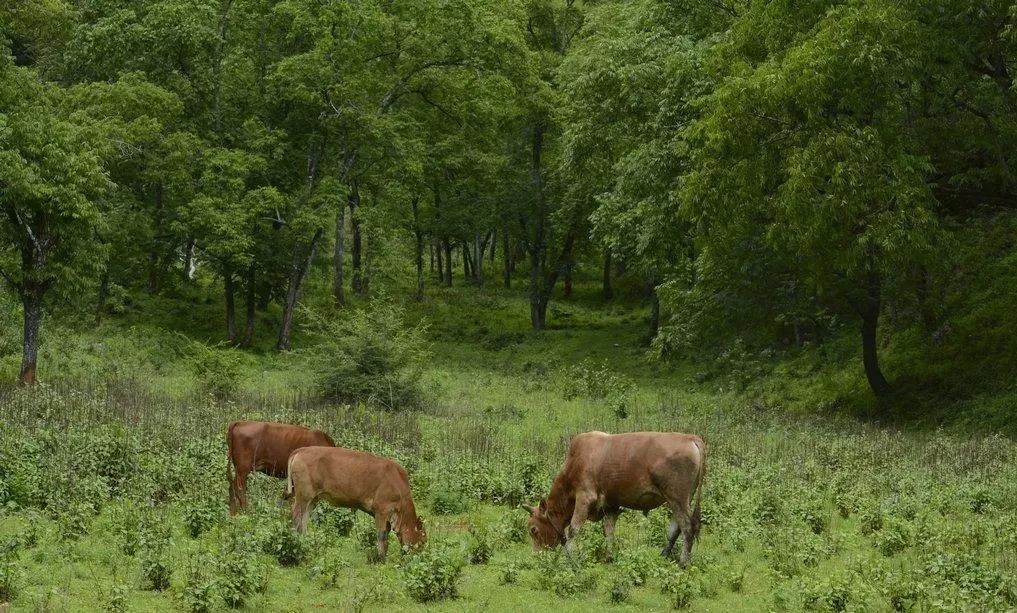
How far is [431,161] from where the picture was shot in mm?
49969

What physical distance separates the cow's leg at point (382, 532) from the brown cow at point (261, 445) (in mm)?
2323

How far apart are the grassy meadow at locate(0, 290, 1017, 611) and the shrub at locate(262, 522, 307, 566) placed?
0.08 feet

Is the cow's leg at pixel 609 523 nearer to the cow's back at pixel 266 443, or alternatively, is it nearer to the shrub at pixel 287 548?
the shrub at pixel 287 548

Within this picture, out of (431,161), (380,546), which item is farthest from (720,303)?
(431,161)

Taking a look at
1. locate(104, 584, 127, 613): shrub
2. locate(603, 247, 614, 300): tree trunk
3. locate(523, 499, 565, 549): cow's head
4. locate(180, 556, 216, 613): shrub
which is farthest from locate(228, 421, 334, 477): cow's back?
locate(603, 247, 614, 300): tree trunk

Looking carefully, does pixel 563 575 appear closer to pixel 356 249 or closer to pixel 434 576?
pixel 434 576

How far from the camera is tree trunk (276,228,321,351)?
42750mm

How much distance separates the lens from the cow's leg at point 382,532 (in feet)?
40.5

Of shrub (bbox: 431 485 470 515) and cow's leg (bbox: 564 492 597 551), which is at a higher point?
cow's leg (bbox: 564 492 597 551)

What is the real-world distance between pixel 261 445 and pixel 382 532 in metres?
2.99

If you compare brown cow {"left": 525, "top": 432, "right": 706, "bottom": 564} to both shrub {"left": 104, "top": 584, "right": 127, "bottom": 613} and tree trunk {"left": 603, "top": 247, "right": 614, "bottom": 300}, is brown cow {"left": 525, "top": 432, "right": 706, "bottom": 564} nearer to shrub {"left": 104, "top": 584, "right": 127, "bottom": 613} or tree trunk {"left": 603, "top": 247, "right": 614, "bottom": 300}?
shrub {"left": 104, "top": 584, "right": 127, "bottom": 613}

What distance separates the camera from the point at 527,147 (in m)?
53.0

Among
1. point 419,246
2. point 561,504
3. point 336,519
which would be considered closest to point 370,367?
point 336,519

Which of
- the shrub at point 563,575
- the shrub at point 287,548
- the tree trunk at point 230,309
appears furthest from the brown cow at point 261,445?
the tree trunk at point 230,309
